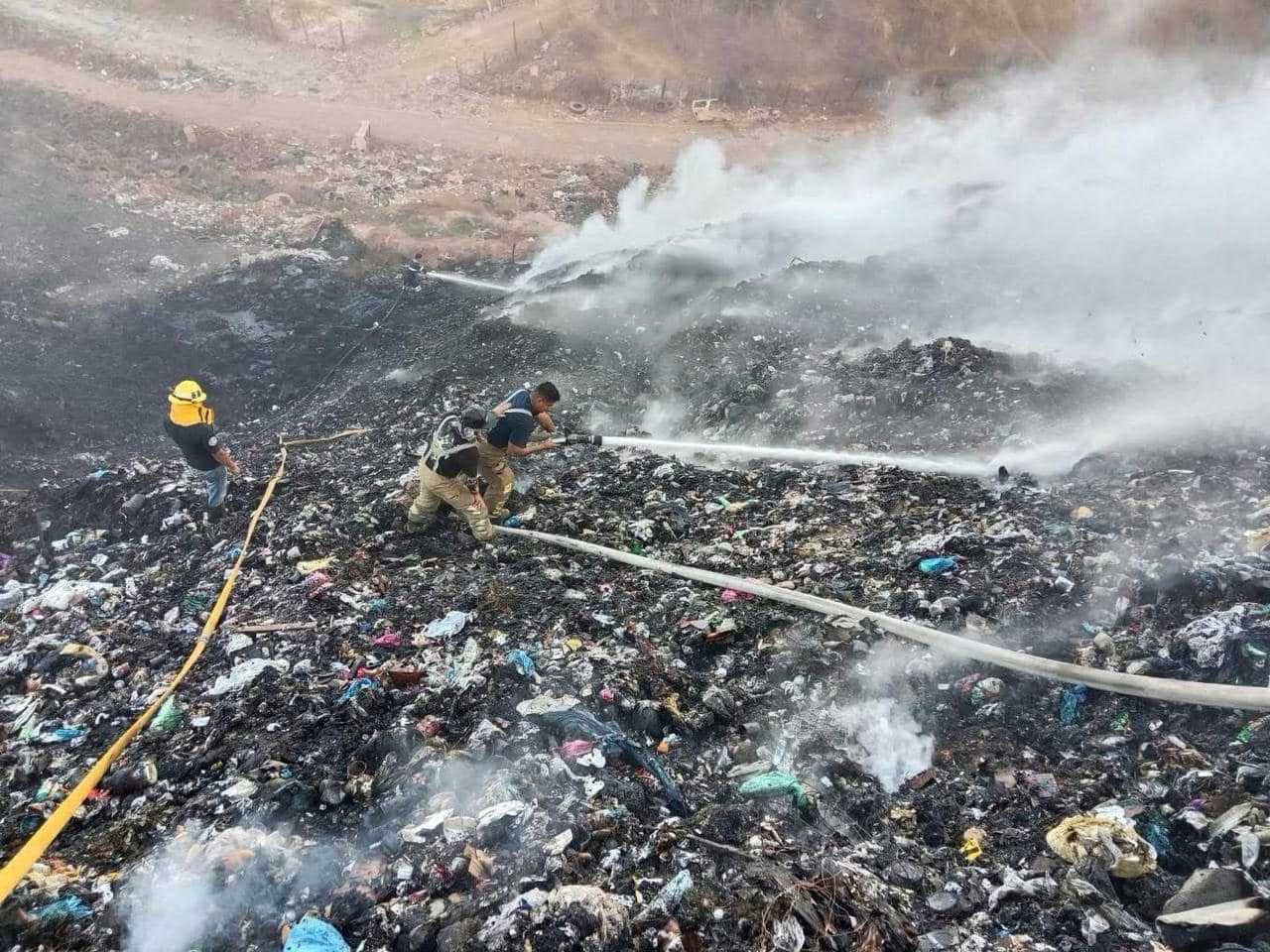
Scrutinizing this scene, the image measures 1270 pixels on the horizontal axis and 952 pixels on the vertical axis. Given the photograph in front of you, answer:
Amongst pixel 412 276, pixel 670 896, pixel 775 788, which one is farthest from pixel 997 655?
pixel 412 276

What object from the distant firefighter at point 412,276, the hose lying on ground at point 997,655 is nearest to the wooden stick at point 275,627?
the hose lying on ground at point 997,655

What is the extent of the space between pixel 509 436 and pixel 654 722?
2.94m

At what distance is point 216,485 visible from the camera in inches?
265

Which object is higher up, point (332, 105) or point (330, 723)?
point (332, 105)

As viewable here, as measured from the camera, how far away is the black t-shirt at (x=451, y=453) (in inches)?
227

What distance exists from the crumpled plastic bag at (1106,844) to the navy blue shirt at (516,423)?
4.35m

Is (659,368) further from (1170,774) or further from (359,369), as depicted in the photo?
(1170,774)

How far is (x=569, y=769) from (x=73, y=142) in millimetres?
17842

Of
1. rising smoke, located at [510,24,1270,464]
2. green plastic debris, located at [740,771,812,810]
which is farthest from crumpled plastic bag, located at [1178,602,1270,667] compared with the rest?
rising smoke, located at [510,24,1270,464]

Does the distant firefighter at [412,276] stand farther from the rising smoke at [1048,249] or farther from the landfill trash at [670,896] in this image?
the landfill trash at [670,896]

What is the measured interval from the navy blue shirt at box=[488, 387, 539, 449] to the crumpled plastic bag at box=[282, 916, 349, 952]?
379cm

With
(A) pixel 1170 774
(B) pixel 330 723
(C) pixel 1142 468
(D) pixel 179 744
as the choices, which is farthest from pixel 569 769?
(C) pixel 1142 468

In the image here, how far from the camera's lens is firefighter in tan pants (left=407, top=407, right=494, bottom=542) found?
5.77 m

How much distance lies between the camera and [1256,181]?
31.4ft
